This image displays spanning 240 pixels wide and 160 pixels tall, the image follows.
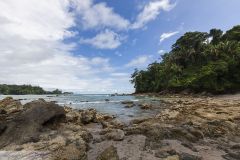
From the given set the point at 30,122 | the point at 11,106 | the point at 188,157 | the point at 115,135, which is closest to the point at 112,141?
the point at 115,135

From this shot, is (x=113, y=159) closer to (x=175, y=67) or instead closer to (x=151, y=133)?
(x=151, y=133)

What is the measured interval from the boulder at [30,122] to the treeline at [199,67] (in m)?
49.4

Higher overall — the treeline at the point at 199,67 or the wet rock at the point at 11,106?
the treeline at the point at 199,67

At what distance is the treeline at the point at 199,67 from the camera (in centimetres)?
5741

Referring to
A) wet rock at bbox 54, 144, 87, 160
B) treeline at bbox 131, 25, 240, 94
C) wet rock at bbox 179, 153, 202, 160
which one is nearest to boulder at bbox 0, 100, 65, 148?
wet rock at bbox 54, 144, 87, 160

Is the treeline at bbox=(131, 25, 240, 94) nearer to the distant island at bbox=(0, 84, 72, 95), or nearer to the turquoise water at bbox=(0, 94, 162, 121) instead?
the turquoise water at bbox=(0, 94, 162, 121)

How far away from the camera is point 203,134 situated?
13.4 m

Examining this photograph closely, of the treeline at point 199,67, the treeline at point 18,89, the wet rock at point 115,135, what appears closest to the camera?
the wet rock at point 115,135

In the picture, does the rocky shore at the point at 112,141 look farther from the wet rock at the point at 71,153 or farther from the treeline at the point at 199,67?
the treeline at the point at 199,67

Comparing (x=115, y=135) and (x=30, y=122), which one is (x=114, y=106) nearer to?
(x=30, y=122)

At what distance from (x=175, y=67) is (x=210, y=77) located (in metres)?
20.1

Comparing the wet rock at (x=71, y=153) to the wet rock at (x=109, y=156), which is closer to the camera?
the wet rock at (x=71, y=153)

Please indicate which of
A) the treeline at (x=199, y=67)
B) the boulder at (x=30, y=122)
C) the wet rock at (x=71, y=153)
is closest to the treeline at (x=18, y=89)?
the treeline at (x=199, y=67)

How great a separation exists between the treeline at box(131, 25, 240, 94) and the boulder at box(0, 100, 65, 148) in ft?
162
